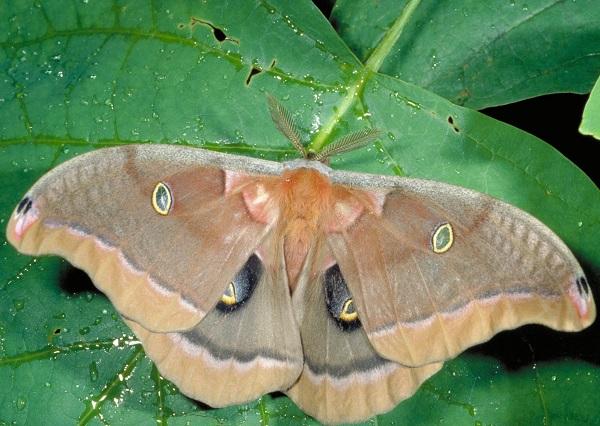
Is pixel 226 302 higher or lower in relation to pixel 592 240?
lower

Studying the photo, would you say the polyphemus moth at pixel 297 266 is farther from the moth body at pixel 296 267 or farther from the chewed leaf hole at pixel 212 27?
the chewed leaf hole at pixel 212 27

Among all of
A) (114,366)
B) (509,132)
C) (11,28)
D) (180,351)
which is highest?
(509,132)

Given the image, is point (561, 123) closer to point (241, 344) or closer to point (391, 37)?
point (391, 37)

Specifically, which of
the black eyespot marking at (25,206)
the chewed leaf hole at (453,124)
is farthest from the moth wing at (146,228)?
the chewed leaf hole at (453,124)

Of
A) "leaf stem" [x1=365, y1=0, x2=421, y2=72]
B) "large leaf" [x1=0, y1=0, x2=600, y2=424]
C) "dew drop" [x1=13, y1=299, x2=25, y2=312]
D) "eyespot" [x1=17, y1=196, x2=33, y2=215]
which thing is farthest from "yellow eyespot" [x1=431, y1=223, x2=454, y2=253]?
"dew drop" [x1=13, y1=299, x2=25, y2=312]

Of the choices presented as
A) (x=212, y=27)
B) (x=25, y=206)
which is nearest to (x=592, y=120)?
(x=212, y=27)

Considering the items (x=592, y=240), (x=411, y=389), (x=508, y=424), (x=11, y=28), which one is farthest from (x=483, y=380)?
(x=11, y=28)

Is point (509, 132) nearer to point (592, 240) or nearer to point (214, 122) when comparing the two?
point (592, 240)

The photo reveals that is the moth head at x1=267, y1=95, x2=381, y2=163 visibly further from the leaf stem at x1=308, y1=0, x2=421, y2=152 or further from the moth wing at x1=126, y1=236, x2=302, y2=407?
the moth wing at x1=126, y1=236, x2=302, y2=407
